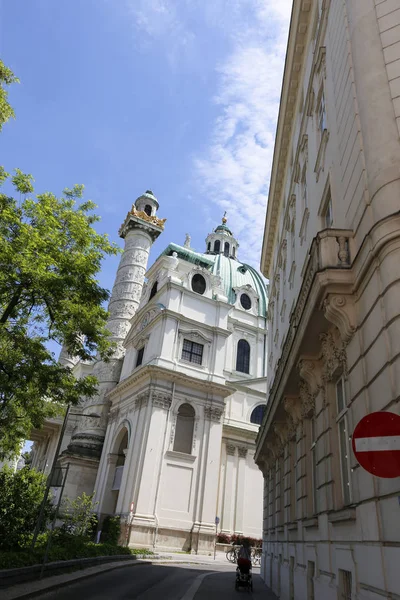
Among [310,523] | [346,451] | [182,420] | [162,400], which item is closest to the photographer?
[346,451]

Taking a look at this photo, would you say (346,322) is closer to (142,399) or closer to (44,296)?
(44,296)

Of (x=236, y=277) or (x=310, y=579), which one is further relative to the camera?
(x=236, y=277)

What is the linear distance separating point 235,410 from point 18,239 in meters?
33.3

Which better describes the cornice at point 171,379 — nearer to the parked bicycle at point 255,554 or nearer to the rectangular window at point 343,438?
the parked bicycle at point 255,554

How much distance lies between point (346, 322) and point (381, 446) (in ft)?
10.1

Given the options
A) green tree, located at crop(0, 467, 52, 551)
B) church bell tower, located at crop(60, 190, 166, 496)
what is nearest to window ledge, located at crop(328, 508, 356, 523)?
green tree, located at crop(0, 467, 52, 551)

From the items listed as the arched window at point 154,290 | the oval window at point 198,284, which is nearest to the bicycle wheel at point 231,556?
the oval window at point 198,284

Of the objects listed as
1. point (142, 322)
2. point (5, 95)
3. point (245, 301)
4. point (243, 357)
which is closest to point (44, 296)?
point (5, 95)

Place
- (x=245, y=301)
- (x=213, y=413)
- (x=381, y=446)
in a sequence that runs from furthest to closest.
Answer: (x=245, y=301), (x=213, y=413), (x=381, y=446)

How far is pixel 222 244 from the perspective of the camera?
2709 inches

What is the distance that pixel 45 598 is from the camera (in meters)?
9.91

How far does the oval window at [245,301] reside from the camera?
2126 inches

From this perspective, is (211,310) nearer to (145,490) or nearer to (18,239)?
(145,490)

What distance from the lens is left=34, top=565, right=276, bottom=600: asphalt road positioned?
1132cm
